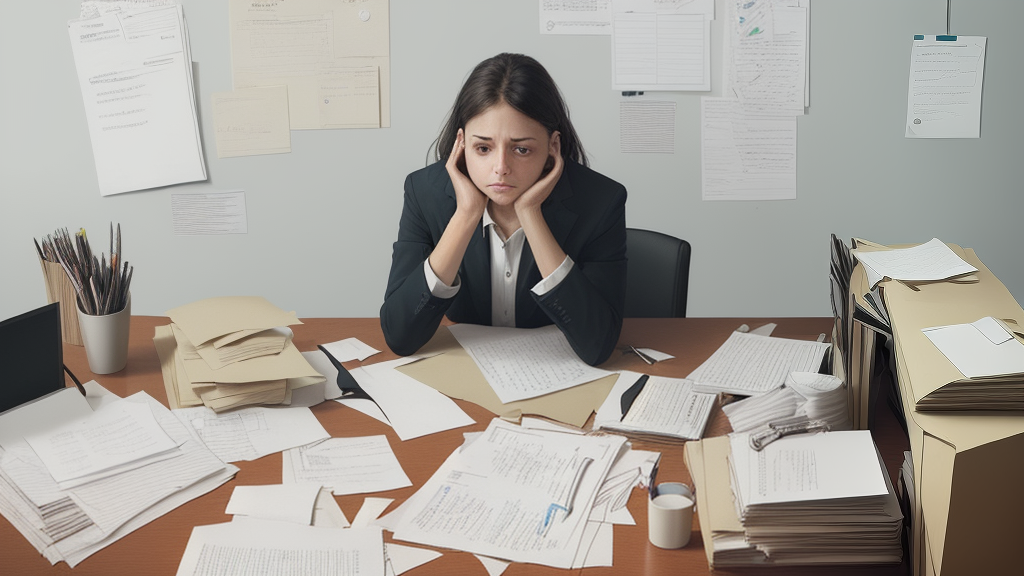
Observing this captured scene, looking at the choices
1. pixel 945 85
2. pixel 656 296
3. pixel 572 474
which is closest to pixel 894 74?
pixel 945 85

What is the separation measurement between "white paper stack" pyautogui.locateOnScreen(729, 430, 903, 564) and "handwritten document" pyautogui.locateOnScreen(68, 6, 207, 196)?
2.71 metres

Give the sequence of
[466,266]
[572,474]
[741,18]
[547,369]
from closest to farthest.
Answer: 1. [572,474]
2. [547,369]
3. [466,266]
4. [741,18]

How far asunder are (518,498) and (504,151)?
81 cm

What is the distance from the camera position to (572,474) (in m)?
1.24

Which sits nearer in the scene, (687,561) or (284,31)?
(687,561)

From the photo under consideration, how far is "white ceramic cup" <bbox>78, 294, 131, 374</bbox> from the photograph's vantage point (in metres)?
1.63

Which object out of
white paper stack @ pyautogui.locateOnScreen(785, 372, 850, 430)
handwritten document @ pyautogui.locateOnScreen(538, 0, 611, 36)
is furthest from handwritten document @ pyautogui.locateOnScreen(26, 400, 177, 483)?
handwritten document @ pyautogui.locateOnScreen(538, 0, 611, 36)

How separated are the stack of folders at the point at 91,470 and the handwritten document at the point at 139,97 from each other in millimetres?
1918

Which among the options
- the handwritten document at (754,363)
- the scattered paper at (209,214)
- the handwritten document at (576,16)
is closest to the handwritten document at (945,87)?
the handwritten document at (576,16)

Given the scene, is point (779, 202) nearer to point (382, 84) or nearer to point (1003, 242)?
point (1003, 242)

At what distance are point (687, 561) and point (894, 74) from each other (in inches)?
102

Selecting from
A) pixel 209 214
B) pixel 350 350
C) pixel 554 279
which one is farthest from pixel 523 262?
pixel 209 214

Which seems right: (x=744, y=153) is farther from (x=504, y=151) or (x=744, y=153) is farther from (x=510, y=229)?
(x=504, y=151)

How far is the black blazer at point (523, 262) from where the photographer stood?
1719 millimetres
